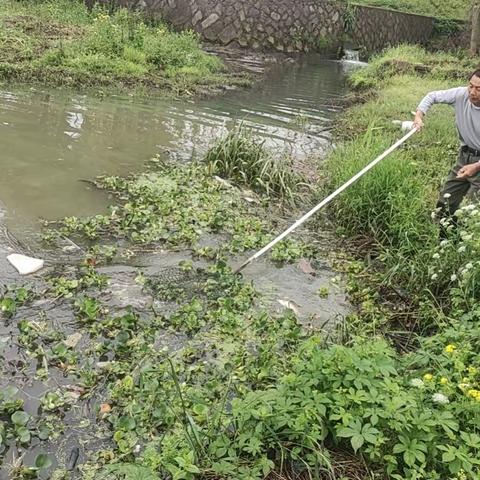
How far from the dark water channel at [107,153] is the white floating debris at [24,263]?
78 mm

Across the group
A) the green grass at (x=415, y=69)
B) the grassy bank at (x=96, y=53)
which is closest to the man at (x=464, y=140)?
the grassy bank at (x=96, y=53)

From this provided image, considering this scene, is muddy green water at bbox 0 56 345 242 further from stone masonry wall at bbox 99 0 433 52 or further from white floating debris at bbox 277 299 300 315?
stone masonry wall at bbox 99 0 433 52

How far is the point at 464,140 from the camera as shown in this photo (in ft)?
18.3

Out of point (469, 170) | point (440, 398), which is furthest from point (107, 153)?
point (440, 398)

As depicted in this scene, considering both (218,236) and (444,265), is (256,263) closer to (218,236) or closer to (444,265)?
(218,236)

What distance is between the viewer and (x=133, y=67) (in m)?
12.8

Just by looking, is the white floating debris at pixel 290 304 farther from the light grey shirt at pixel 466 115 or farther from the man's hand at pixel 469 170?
the light grey shirt at pixel 466 115

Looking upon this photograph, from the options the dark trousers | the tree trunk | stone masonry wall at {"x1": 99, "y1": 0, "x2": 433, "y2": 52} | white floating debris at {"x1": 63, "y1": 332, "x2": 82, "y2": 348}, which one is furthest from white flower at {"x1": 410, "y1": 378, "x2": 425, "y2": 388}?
the tree trunk

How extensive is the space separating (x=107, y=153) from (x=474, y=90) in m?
4.89

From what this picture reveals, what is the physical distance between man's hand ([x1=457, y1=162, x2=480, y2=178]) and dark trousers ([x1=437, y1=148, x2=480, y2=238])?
0.42 ft

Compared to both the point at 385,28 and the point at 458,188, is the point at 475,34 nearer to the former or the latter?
the point at 385,28

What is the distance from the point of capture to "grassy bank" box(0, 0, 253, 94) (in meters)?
11.8

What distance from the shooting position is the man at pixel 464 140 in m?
5.33

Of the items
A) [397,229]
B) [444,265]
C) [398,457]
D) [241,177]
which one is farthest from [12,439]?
[241,177]
